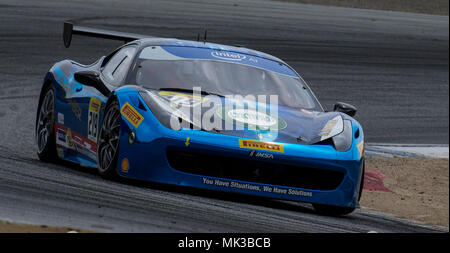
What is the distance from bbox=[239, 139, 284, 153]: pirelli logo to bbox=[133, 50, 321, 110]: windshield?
2.99 feet

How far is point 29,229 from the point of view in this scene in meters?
4.90

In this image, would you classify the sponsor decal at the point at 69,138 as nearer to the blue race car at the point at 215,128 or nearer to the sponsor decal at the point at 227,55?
the blue race car at the point at 215,128

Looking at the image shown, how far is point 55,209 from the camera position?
5.59 meters

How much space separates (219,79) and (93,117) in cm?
103

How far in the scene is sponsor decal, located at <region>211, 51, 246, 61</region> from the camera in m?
7.93

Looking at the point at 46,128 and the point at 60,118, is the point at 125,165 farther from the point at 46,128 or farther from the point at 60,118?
the point at 46,128

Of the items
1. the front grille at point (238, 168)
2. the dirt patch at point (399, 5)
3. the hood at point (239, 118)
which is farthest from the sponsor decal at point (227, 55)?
the dirt patch at point (399, 5)

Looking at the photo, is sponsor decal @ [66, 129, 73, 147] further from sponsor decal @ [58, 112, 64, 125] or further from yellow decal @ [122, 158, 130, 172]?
yellow decal @ [122, 158, 130, 172]

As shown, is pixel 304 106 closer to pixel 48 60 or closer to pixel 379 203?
pixel 379 203

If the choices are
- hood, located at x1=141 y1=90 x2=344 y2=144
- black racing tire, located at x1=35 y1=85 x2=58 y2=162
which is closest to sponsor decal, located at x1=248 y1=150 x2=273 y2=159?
hood, located at x1=141 y1=90 x2=344 y2=144

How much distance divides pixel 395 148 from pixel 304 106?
17.0 ft

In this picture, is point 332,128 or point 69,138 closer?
point 332,128

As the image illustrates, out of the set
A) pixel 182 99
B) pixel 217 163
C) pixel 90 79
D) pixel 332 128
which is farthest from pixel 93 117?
pixel 332 128

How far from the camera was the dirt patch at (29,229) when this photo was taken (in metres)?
4.85
